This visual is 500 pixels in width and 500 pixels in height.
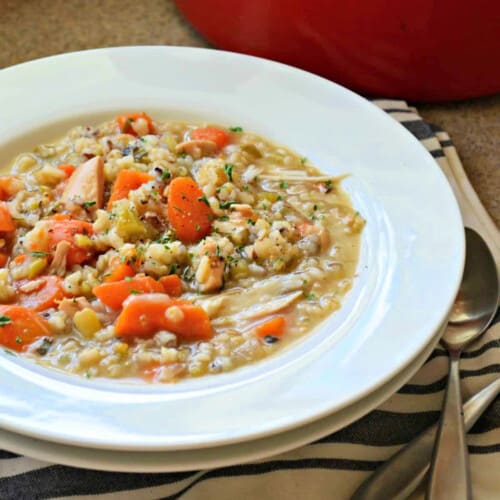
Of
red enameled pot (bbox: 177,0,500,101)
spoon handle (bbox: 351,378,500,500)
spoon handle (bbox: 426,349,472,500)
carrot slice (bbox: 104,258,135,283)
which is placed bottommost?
spoon handle (bbox: 351,378,500,500)

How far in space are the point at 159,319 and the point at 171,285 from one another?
0.13 metres

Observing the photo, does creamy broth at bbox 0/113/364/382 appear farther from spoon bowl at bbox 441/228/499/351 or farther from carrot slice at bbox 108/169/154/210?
spoon bowl at bbox 441/228/499/351

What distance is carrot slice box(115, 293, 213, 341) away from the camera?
1.70 m

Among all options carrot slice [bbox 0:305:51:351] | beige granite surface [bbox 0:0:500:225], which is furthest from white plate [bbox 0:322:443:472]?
beige granite surface [bbox 0:0:500:225]

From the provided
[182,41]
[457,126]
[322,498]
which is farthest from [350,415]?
[182,41]

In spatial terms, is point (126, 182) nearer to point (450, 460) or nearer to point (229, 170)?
point (229, 170)

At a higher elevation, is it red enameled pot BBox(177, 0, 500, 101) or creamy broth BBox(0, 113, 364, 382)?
red enameled pot BBox(177, 0, 500, 101)

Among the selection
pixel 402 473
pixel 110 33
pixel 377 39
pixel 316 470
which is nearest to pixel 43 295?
pixel 316 470

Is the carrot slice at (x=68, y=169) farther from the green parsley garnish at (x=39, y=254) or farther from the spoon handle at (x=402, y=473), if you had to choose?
the spoon handle at (x=402, y=473)

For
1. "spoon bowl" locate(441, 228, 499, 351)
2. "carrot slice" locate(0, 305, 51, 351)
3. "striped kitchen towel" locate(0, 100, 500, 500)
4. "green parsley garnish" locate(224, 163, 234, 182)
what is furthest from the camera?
"green parsley garnish" locate(224, 163, 234, 182)

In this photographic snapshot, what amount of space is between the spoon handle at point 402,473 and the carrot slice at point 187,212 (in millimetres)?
770

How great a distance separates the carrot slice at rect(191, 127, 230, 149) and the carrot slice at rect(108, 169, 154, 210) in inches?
11.5

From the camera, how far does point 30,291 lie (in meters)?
1.80

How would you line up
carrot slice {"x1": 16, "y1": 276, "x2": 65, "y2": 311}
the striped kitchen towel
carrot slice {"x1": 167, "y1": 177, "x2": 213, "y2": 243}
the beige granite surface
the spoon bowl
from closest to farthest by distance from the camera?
1. the striped kitchen towel
2. carrot slice {"x1": 16, "y1": 276, "x2": 65, "y2": 311}
3. the spoon bowl
4. carrot slice {"x1": 167, "y1": 177, "x2": 213, "y2": 243}
5. the beige granite surface
